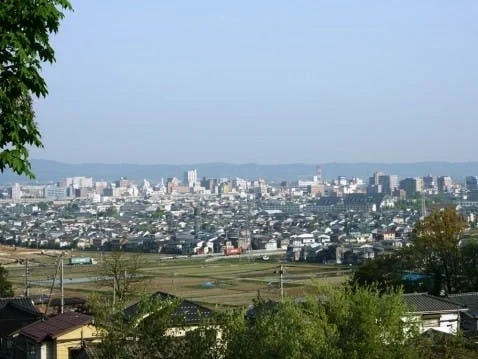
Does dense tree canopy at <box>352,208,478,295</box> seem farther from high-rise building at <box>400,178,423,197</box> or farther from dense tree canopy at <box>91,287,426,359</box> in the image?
high-rise building at <box>400,178,423,197</box>

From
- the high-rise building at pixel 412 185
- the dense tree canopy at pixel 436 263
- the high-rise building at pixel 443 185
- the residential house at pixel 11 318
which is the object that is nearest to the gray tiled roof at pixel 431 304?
the dense tree canopy at pixel 436 263

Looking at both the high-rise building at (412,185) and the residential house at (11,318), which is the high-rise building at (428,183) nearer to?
the high-rise building at (412,185)

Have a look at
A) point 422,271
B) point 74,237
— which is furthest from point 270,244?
point 422,271

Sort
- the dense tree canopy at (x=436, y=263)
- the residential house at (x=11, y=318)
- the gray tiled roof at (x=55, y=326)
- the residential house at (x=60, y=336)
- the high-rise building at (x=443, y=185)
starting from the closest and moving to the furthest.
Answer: the residential house at (x=60, y=336), the gray tiled roof at (x=55, y=326), the residential house at (x=11, y=318), the dense tree canopy at (x=436, y=263), the high-rise building at (x=443, y=185)

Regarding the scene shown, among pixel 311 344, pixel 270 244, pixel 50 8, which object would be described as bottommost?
pixel 270 244

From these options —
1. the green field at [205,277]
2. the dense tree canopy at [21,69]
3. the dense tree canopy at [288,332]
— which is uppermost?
the dense tree canopy at [21,69]

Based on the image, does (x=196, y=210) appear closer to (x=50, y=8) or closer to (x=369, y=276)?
(x=369, y=276)

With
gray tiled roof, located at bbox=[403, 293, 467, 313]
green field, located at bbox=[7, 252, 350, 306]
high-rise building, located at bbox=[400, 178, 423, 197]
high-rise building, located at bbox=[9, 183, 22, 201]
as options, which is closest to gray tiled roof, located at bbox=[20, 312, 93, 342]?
gray tiled roof, located at bbox=[403, 293, 467, 313]
